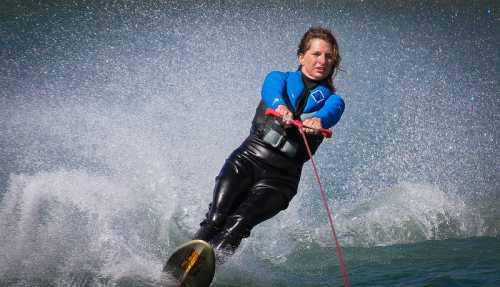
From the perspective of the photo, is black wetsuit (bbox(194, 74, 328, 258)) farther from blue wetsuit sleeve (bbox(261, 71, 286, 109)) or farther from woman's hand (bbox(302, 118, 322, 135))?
woman's hand (bbox(302, 118, 322, 135))

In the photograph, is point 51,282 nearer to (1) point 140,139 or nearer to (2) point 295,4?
(1) point 140,139

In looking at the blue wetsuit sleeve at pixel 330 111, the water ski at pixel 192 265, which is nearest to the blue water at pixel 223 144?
the water ski at pixel 192 265

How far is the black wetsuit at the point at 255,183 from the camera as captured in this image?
10.4ft

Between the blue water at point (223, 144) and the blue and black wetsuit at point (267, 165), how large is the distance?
1.91ft

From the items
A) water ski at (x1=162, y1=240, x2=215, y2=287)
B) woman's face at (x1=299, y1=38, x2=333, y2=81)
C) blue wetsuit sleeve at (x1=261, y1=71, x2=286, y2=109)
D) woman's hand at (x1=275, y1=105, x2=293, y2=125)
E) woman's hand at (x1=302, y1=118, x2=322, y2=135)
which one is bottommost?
water ski at (x1=162, y1=240, x2=215, y2=287)

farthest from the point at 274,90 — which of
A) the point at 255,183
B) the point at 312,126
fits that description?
the point at 255,183

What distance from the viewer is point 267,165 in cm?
336

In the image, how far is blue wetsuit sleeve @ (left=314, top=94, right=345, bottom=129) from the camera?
3.26m

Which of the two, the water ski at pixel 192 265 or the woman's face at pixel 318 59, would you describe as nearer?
the water ski at pixel 192 265

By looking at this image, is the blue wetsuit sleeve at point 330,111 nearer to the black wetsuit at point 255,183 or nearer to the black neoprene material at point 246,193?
the black wetsuit at point 255,183

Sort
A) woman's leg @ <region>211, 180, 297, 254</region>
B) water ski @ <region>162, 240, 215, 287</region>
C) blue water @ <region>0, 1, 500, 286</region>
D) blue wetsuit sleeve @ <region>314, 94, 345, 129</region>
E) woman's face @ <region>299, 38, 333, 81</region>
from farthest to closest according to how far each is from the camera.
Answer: blue water @ <region>0, 1, 500, 286</region> → woman's face @ <region>299, 38, 333, 81</region> → blue wetsuit sleeve @ <region>314, 94, 345, 129</region> → woman's leg @ <region>211, 180, 297, 254</region> → water ski @ <region>162, 240, 215, 287</region>

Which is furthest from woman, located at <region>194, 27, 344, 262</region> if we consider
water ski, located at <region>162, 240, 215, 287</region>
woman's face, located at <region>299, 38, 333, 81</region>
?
water ski, located at <region>162, 240, 215, 287</region>

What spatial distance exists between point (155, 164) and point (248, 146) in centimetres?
318

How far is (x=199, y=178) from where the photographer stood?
6480 millimetres
